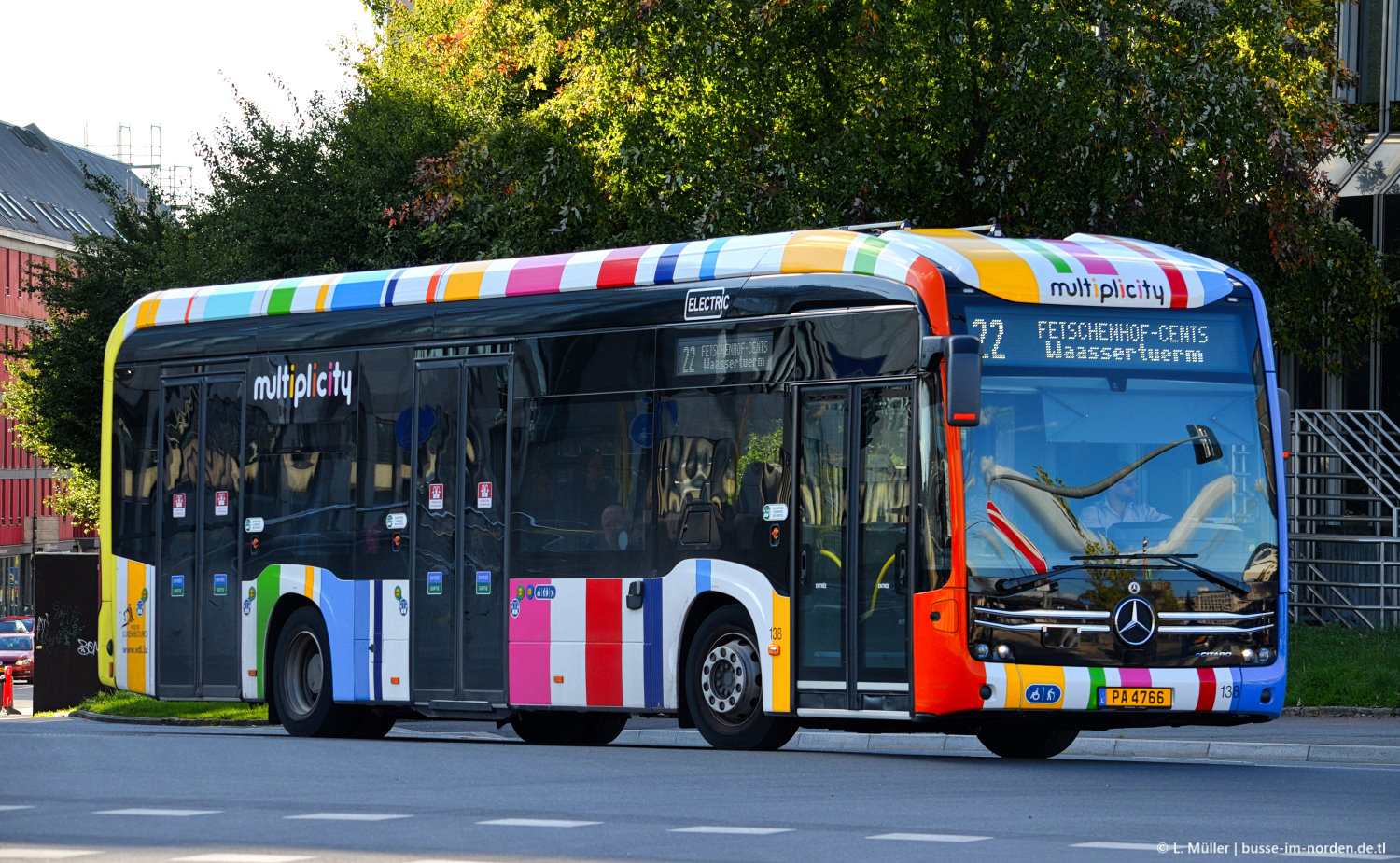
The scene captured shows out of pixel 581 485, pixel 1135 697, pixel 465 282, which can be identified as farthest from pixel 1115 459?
pixel 465 282

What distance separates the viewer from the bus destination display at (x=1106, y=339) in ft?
45.8

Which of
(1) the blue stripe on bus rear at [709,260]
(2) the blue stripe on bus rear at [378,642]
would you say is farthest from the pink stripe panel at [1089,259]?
(2) the blue stripe on bus rear at [378,642]

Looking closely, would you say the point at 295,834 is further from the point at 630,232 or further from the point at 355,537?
the point at 630,232

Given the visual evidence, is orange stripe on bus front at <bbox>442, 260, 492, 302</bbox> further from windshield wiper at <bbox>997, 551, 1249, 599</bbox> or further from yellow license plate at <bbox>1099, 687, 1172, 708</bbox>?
yellow license plate at <bbox>1099, 687, 1172, 708</bbox>

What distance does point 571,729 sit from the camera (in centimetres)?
1794

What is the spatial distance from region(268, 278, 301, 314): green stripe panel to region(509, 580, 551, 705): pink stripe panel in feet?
12.1

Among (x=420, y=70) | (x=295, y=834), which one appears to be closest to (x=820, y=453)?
(x=295, y=834)

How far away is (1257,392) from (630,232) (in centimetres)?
1160

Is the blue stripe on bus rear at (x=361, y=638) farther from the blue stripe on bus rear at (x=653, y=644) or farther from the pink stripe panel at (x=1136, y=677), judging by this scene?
the pink stripe panel at (x=1136, y=677)

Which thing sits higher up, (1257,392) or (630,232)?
(630,232)

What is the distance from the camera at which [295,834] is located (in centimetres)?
997

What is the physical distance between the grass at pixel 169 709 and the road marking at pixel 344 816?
18208 mm

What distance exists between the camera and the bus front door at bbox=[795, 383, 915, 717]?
14.0m

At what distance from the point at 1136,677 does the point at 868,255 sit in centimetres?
311
